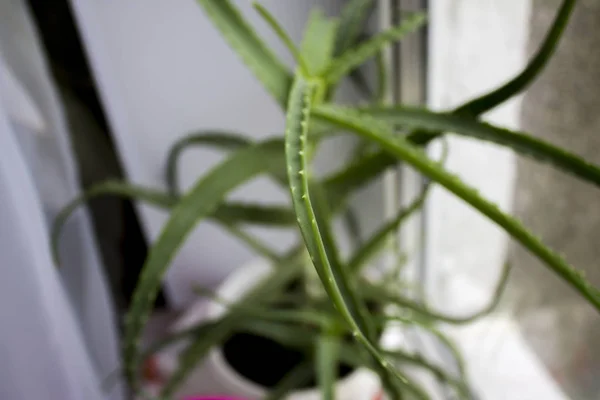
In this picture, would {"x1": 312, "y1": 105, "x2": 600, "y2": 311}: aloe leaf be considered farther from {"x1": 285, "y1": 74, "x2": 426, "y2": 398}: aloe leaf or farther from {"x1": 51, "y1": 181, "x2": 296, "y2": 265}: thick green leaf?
{"x1": 51, "y1": 181, "x2": 296, "y2": 265}: thick green leaf

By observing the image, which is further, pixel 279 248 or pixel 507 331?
pixel 279 248

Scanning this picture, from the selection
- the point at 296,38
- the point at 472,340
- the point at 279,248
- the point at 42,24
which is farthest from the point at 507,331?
the point at 42,24

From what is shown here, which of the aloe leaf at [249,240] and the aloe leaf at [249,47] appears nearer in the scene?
the aloe leaf at [249,47]

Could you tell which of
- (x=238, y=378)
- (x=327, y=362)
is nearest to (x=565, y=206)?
(x=327, y=362)

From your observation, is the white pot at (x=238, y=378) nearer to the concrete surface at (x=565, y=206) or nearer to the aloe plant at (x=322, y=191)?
the aloe plant at (x=322, y=191)

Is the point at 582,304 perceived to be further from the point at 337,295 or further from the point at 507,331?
the point at 337,295

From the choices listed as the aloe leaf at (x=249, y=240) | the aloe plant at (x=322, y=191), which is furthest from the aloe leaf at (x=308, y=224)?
the aloe leaf at (x=249, y=240)

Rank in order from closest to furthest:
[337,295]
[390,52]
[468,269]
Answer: [337,295] < [390,52] < [468,269]

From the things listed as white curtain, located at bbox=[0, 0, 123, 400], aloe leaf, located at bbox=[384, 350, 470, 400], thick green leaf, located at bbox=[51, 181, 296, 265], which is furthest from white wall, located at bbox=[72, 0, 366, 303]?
aloe leaf, located at bbox=[384, 350, 470, 400]
